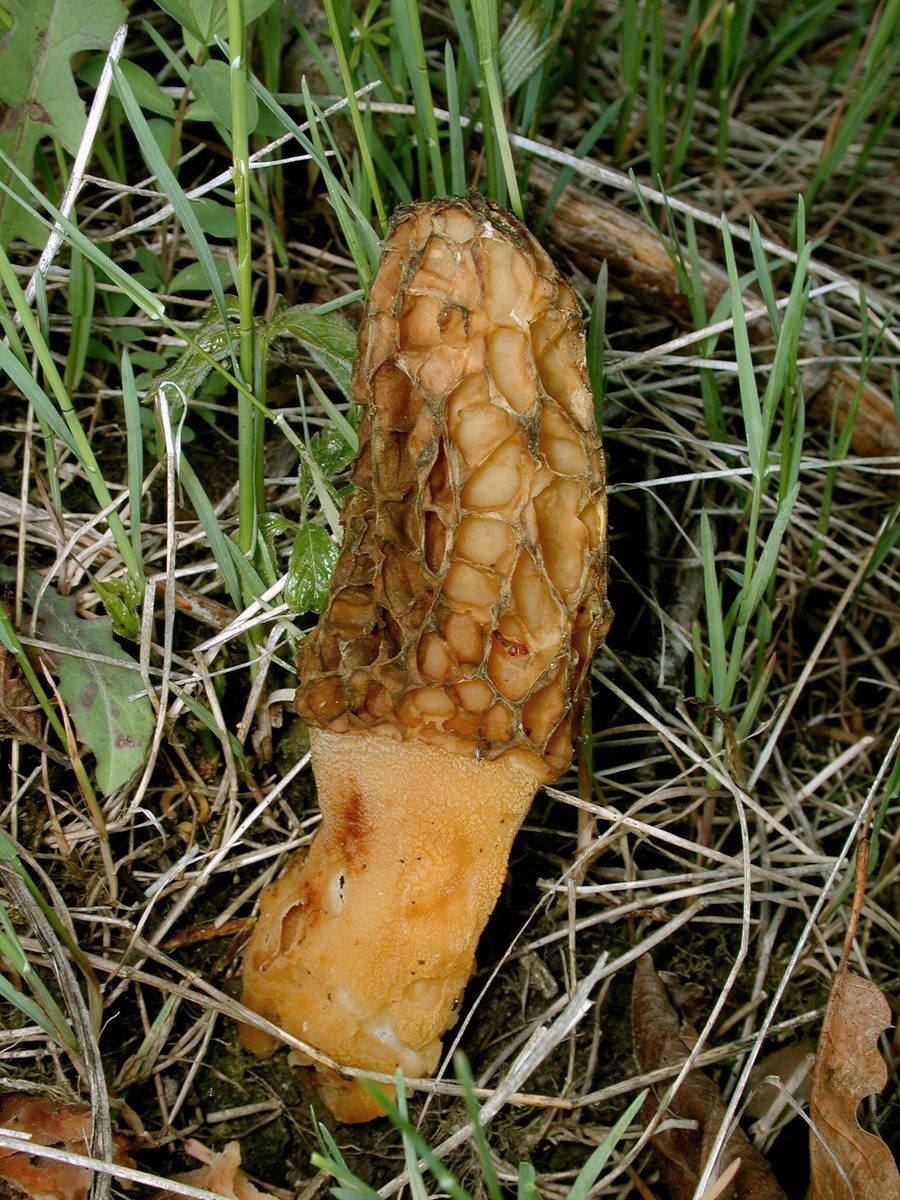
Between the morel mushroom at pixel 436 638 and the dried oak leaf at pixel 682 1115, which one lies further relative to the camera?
the dried oak leaf at pixel 682 1115

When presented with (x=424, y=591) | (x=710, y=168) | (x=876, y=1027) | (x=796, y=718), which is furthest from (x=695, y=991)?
(x=710, y=168)

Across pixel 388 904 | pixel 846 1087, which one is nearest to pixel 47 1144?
pixel 388 904

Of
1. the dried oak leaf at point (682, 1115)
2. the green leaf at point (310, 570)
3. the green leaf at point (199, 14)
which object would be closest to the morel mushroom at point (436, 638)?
the green leaf at point (310, 570)

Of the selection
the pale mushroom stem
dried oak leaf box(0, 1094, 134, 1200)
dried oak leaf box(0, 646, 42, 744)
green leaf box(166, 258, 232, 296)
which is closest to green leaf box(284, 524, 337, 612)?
the pale mushroom stem

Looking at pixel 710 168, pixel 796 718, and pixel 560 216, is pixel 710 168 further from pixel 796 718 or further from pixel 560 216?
pixel 796 718

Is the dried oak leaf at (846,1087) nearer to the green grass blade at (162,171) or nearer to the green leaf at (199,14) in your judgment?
the green grass blade at (162,171)
